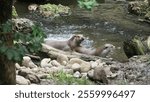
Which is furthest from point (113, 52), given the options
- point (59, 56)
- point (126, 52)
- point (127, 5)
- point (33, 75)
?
point (127, 5)

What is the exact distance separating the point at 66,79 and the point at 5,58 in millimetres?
2311

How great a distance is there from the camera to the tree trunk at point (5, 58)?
5.23 m

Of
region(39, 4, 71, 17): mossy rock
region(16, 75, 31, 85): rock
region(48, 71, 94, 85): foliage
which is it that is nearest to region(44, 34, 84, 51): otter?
region(48, 71, 94, 85): foliage

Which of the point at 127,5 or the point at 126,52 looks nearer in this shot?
the point at 126,52

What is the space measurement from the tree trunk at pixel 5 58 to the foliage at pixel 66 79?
1844 millimetres

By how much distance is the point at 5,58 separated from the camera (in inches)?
223

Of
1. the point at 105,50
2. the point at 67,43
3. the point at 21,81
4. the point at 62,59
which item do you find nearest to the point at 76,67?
the point at 62,59

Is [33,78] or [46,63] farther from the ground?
[33,78]

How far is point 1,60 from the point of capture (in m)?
5.67

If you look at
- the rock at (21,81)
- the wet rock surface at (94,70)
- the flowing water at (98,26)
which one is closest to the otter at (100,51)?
the flowing water at (98,26)

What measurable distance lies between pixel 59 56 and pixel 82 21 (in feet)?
22.1

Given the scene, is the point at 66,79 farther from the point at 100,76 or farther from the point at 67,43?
the point at 67,43

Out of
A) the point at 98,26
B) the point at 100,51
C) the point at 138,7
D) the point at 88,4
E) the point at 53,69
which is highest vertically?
the point at 88,4

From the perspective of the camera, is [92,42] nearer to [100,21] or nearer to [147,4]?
[100,21]
